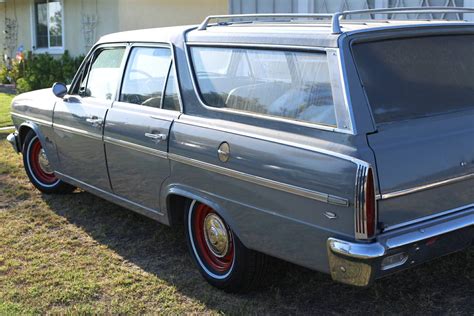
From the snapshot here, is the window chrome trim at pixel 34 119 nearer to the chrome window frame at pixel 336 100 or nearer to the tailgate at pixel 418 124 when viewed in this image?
the chrome window frame at pixel 336 100

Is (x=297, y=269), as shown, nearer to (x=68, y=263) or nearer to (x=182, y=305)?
(x=182, y=305)

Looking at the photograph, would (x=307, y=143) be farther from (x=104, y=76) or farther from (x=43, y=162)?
(x=43, y=162)

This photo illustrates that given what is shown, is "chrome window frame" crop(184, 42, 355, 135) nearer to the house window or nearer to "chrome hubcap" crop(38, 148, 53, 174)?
"chrome hubcap" crop(38, 148, 53, 174)

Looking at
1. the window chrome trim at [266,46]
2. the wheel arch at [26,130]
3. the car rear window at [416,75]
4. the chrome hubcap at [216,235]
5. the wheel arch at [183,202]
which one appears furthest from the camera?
the wheel arch at [26,130]

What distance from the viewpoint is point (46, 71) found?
1467 centimetres

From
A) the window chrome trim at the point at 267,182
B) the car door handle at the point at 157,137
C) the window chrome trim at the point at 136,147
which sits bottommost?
the window chrome trim at the point at 267,182

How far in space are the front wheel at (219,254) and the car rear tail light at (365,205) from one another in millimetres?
953

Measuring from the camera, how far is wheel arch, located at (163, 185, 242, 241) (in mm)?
3705

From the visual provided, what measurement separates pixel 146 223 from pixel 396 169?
2823 mm

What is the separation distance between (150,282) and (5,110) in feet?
29.5

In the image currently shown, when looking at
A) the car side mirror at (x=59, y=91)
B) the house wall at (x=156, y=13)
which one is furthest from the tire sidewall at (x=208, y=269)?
the house wall at (x=156, y=13)

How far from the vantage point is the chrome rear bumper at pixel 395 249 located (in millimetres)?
2984

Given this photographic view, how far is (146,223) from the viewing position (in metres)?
5.34

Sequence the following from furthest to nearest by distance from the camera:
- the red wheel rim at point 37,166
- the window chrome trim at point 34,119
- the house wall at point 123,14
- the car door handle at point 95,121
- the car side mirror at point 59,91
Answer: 1. the house wall at point 123,14
2. the red wheel rim at point 37,166
3. the window chrome trim at point 34,119
4. the car side mirror at point 59,91
5. the car door handle at point 95,121
